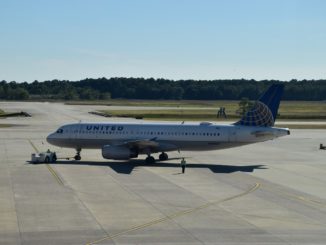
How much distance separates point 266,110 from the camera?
178 ft

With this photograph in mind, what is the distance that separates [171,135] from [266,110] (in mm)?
9169

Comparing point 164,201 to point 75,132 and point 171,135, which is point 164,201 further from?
point 75,132

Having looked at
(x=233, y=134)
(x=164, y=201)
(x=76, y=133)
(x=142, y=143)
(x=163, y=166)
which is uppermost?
(x=233, y=134)

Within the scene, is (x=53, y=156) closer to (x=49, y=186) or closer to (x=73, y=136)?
(x=73, y=136)

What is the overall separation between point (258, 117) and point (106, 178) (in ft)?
56.4

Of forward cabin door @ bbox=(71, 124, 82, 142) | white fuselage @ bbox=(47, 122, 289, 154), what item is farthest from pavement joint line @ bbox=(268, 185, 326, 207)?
forward cabin door @ bbox=(71, 124, 82, 142)

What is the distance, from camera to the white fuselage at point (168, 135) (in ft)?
177

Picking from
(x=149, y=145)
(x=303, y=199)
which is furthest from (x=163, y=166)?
(x=303, y=199)

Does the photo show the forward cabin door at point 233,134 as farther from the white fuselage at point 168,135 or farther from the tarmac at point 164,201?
the tarmac at point 164,201

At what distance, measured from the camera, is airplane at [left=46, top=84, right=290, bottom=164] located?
53656 millimetres

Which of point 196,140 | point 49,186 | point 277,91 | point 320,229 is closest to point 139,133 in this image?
point 196,140

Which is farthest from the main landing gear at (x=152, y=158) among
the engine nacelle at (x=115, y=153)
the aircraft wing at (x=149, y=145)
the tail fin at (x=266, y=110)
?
the tail fin at (x=266, y=110)

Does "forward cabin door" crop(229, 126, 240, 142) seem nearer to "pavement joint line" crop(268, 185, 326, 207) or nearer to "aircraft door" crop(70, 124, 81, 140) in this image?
"aircraft door" crop(70, 124, 81, 140)

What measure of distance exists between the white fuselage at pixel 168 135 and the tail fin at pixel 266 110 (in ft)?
2.40
